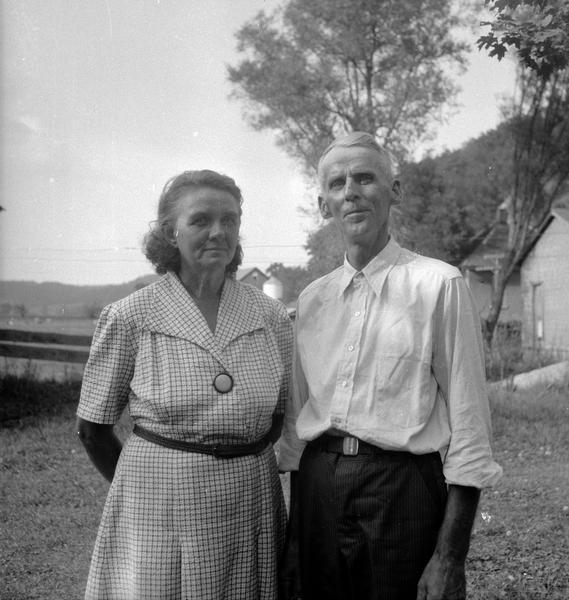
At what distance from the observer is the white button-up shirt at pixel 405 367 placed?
2049mm

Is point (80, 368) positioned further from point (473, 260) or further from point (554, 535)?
point (473, 260)

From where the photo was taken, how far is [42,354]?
10383mm

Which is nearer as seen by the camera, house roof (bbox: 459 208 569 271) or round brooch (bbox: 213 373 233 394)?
round brooch (bbox: 213 373 233 394)

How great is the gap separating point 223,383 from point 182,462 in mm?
285

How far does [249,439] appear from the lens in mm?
2295

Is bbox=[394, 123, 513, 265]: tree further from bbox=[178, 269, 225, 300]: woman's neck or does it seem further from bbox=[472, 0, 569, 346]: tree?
bbox=[178, 269, 225, 300]: woman's neck

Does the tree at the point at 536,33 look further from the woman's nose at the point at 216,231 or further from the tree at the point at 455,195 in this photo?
the tree at the point at 455,195

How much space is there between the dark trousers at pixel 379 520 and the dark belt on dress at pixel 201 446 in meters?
0.28

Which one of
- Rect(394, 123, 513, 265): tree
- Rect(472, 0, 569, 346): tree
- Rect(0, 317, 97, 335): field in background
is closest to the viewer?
Rect(0, 317, 97, 335): field in background

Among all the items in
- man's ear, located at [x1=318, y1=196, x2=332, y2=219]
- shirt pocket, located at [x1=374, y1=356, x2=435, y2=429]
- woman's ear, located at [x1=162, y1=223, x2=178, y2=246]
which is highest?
man's ear, located at [x1=318, y1=196, x2=332, y2=219]

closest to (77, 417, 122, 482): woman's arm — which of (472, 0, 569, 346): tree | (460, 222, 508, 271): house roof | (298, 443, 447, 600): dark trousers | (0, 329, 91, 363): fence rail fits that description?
(298, 443, 447, 600): dark trousers

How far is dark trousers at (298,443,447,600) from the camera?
2.07 meters

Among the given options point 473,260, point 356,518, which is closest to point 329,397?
point 356,518

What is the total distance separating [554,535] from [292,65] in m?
13.9
